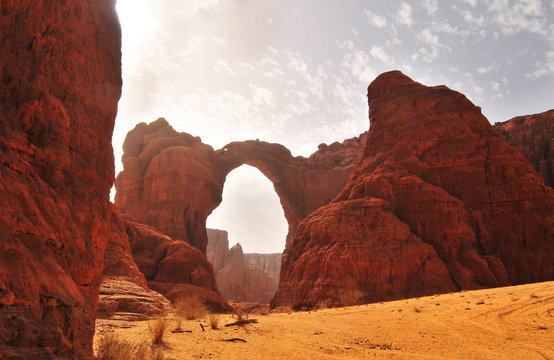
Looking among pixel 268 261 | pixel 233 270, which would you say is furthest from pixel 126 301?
pixel 268 261

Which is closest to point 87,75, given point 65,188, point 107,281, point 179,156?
point 65,188

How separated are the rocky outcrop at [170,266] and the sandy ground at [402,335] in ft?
54.3

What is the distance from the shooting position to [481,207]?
23312 millimetres

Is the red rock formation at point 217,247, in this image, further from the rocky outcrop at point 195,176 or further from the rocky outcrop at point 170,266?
the rocky outcrop at point 170,266

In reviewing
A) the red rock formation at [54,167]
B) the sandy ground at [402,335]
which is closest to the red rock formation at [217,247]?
the sandy ground at [402,335]

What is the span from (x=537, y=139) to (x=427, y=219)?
67.8 ft

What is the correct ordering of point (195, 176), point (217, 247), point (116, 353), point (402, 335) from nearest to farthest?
point (116, 353)
point (402, 335)
point (195, 176)
point (217, 247)

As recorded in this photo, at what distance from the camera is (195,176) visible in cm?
3809

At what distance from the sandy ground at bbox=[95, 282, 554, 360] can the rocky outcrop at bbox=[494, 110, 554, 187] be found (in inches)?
1049

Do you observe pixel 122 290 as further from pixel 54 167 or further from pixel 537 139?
pixel 537 139

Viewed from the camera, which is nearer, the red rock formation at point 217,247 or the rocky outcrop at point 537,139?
the rocky outcrop at point 537,139

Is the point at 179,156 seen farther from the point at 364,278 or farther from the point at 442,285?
the point at 442,285

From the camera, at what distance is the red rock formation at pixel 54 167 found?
3.50 m

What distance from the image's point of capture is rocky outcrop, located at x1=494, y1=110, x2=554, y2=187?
3299 cm
